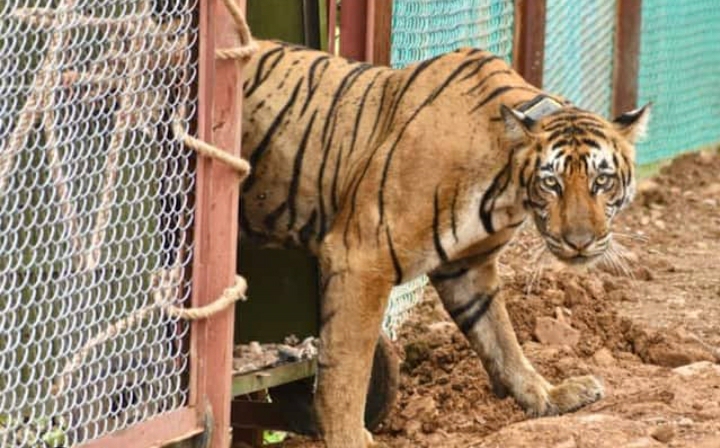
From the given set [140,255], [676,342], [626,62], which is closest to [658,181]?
[626,62]

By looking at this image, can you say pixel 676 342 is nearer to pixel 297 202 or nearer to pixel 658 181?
pixel 297 202

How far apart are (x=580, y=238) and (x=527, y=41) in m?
3.38

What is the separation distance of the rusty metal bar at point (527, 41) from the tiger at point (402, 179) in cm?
280

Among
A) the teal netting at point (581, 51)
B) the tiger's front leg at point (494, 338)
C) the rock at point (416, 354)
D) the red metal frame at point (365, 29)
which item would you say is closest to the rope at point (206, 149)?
the tiger's front leg at point (494, 338)

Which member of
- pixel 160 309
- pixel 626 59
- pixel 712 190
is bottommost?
pixel 712 190

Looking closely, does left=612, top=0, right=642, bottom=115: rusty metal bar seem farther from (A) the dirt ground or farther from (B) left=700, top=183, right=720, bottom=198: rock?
(A) the dirt ground

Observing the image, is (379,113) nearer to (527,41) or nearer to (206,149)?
(206,149)

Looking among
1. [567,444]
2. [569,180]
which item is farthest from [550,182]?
[567,444]

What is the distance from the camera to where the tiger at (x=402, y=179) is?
5.32 meters

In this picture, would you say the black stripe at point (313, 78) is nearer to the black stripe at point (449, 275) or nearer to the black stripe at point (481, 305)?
the black stripe at point (449, 275)

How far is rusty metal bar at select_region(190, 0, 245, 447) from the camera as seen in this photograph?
4414 millimetres

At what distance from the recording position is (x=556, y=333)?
6504mm

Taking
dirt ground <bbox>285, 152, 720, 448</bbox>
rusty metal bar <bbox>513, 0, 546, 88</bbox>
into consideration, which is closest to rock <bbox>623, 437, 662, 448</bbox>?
dirt ground <bbox>285, 152, 720, 448</bbox>

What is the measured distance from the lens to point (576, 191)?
207 inches
